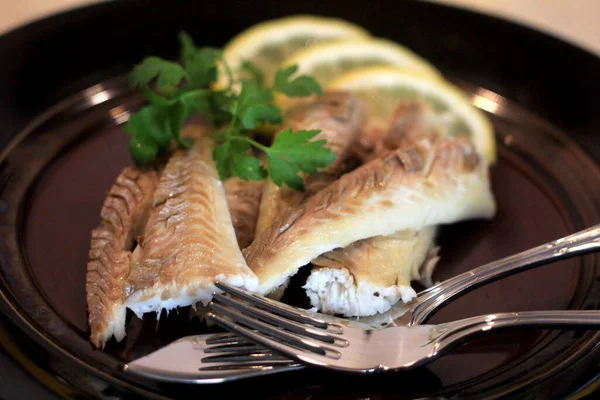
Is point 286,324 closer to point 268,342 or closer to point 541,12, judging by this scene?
point 268,342

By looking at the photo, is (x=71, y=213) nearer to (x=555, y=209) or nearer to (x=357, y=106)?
(x=357, y=106)

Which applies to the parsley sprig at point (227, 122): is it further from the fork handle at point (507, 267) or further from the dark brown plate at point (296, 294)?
the fork handle at point (507, 267)

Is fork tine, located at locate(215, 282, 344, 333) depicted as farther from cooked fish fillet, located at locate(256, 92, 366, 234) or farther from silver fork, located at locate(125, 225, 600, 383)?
cooked fish fillet, located at locate(256, 92, 366, 234)

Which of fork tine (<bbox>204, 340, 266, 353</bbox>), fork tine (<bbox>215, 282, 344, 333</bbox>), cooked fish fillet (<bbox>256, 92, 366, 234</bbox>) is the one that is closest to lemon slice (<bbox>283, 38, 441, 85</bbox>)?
cooked fish fillet (<bbox>256, 92, 366, 234</bbox>)

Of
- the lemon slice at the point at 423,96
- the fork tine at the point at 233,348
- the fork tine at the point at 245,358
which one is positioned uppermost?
the lemon slice at the point at 423,96

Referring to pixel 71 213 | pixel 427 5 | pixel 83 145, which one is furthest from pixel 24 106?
pixel 427 5

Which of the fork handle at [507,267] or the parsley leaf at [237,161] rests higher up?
the parsley leaf at [237,161]

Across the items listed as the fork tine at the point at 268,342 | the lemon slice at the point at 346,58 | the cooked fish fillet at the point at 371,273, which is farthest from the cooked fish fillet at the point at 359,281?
the lemon slice at the point at 346,58
